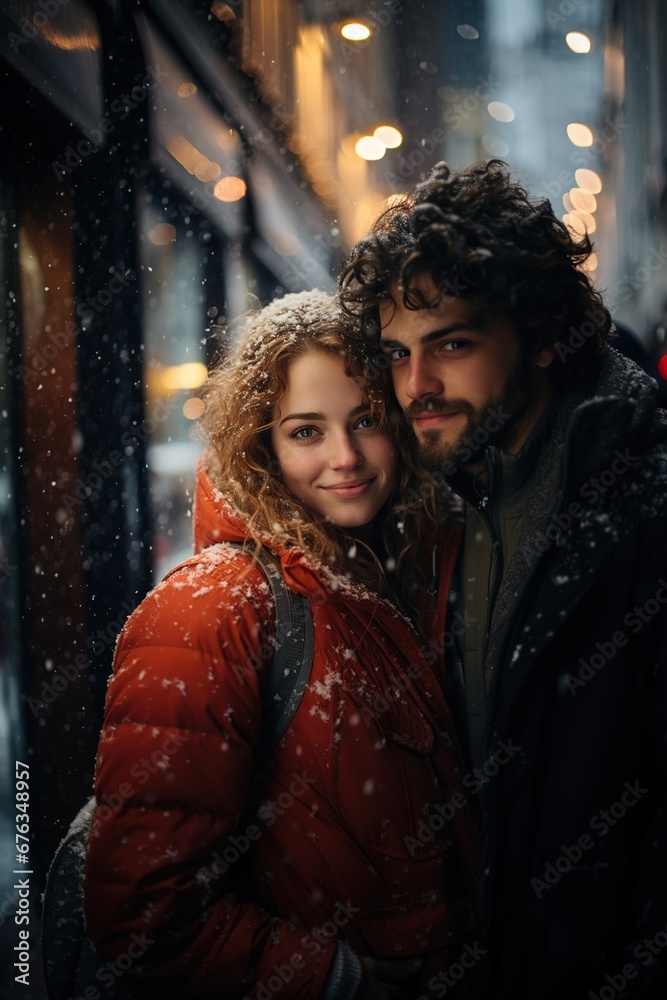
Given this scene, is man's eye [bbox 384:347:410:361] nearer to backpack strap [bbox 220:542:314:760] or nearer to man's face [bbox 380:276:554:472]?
man's face [bbox 380:276:554:472]

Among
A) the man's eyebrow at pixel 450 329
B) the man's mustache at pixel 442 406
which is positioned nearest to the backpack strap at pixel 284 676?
the man's mustache at pixel 442 406

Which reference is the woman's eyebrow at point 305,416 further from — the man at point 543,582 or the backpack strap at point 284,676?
the backpack strap at point 284,676

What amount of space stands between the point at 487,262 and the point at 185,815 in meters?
1.27

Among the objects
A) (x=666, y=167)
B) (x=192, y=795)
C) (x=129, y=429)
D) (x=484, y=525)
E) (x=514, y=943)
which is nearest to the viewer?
(x=192, y=795)

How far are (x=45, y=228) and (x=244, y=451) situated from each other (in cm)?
83

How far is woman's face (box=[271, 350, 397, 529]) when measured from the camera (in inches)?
57.6

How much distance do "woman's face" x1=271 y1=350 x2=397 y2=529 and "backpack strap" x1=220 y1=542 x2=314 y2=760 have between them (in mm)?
292

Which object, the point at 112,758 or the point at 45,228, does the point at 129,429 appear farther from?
the point at 112,758

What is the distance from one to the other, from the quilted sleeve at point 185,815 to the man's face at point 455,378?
1.86 feet

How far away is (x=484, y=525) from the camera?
1.66 metres

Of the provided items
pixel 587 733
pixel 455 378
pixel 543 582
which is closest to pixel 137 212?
pixel 455 378

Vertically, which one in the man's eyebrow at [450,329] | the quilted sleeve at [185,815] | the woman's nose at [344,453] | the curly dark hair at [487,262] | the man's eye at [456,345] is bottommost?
the quilted sleeve at [185,815]

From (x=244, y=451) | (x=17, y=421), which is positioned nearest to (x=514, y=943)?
(x=244, y=451)

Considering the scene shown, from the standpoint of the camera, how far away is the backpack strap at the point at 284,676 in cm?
127
